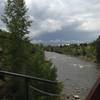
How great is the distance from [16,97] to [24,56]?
17.7m

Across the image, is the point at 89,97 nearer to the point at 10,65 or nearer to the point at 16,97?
the point at 16,97

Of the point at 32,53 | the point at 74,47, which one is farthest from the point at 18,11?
the point at 74,47

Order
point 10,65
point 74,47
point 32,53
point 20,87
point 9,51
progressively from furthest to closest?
1. point 74,47
2. point 32,53
3. point 9,51
4. point 10,65
5. point 20,87

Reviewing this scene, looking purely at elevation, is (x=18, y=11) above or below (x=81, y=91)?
above

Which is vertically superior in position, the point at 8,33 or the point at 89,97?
the point at 8,33

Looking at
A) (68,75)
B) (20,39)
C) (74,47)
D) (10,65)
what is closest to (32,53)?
(20,39)

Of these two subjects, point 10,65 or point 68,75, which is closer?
point 10,65

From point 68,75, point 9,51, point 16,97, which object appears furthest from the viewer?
point 68,75

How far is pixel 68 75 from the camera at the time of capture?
4275 centimetres

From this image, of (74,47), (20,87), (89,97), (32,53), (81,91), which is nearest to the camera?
(89,97)

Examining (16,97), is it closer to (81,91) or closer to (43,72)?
(43,72)

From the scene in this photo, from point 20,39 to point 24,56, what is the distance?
1243 millimetres

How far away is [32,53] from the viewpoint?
24594 mm

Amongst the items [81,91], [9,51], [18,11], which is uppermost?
[18,11]
